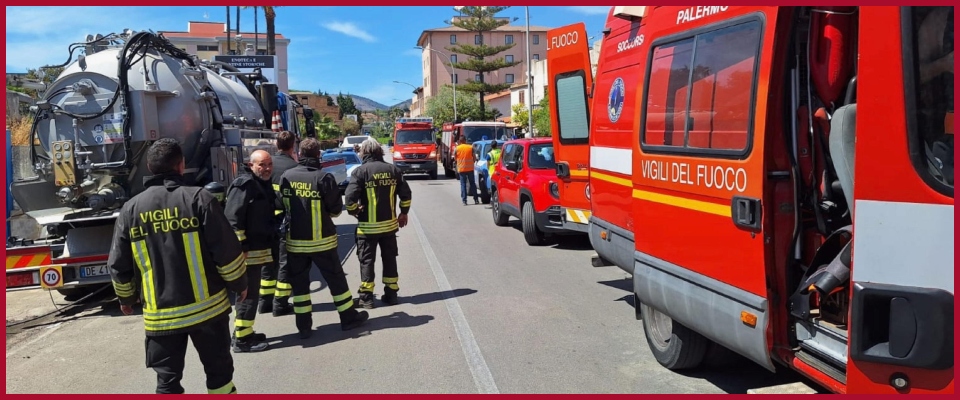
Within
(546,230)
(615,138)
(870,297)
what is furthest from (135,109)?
(870,297)

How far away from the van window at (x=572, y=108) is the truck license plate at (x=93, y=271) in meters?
5.38

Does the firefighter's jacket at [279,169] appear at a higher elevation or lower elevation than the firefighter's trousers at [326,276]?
higher

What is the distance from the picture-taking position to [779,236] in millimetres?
3535

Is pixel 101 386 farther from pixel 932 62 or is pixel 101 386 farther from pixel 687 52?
pixel 932 62

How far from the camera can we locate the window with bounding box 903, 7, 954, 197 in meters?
2.58

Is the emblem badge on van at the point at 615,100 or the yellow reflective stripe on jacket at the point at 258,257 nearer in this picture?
the yellow reflective stripe on jacket at the point at 258,257

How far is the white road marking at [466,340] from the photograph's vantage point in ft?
16.0

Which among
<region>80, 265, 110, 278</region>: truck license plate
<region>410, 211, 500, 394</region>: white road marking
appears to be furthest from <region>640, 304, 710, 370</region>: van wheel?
<region>80, 265, 110, 278</region>: truck license plate

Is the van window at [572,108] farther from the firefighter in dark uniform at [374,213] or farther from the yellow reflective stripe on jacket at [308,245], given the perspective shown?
the yellow reflective stripe on jacket at [308,245]

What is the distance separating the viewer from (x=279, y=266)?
6.79m

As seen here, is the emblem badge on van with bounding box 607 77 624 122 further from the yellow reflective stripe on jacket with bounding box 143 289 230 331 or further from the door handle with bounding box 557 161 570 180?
the yellow reflective stripe on jacket with bounding box 143 289 230 331

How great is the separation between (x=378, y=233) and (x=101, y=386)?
289cm

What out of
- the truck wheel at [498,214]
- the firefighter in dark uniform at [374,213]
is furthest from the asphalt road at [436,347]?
the truck wheel at [498,214]

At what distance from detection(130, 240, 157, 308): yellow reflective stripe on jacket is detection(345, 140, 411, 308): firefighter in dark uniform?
316cm
